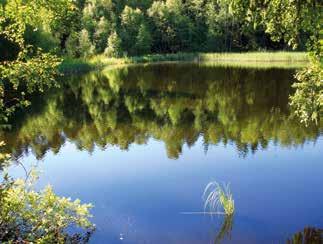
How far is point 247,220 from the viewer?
55.6ft

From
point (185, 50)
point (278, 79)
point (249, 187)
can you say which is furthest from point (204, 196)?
point (185, 50)

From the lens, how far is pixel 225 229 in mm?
16344

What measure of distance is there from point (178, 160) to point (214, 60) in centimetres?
7574

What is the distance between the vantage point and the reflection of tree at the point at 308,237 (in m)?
15.3

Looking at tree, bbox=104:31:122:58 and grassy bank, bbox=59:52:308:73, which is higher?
tree, bbox=104:31:122:58

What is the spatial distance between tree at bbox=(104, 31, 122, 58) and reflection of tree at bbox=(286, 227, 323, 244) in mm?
84507

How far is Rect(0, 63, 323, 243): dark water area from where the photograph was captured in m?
16.8

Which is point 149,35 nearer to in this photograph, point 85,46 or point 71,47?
point 85,46

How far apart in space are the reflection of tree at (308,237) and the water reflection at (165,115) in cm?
1000

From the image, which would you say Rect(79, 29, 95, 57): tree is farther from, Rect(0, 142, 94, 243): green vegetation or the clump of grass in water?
Rect(0, 142, 94, 243): green vegetation

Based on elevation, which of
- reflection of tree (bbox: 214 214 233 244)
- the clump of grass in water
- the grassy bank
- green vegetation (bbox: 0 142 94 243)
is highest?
green vegetation (bbox: 0 142 94 243)

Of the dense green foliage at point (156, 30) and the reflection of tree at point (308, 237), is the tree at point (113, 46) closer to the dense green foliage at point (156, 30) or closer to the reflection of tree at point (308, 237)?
the dense green foliage at point (156, 30)

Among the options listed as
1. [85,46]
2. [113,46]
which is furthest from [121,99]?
[113,46]

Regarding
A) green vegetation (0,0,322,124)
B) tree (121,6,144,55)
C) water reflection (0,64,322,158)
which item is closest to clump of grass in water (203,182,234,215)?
water reflection (0,64,322,158)
